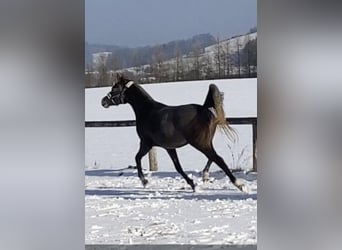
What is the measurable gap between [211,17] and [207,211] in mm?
1079

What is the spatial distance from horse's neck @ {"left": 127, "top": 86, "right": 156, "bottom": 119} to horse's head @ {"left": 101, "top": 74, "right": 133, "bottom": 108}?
0.04 metres

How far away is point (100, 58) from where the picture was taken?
3512 mm

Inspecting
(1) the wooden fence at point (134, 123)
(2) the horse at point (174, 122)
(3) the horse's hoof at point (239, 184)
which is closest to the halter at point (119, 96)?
(2) the horse at point (174, 122)

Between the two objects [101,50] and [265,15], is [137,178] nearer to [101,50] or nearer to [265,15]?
[101,50]

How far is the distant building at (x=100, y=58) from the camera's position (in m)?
3.49

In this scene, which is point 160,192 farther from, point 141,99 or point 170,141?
point 141,99

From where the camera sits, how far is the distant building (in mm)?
3492

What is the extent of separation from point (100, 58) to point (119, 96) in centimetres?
25

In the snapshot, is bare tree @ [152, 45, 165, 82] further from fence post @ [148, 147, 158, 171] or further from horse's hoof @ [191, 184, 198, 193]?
horse's hoof @ [191, 184, 198, 193]

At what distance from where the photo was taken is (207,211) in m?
3.58

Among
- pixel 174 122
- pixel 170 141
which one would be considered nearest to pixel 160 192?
pixel 170 141

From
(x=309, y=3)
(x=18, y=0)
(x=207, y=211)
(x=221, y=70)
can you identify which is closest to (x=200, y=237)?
(x=207, y=211)

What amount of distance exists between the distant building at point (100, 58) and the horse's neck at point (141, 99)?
0.75ft

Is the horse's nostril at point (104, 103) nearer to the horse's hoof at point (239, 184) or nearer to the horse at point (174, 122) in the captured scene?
the horse at point (174, 122)
